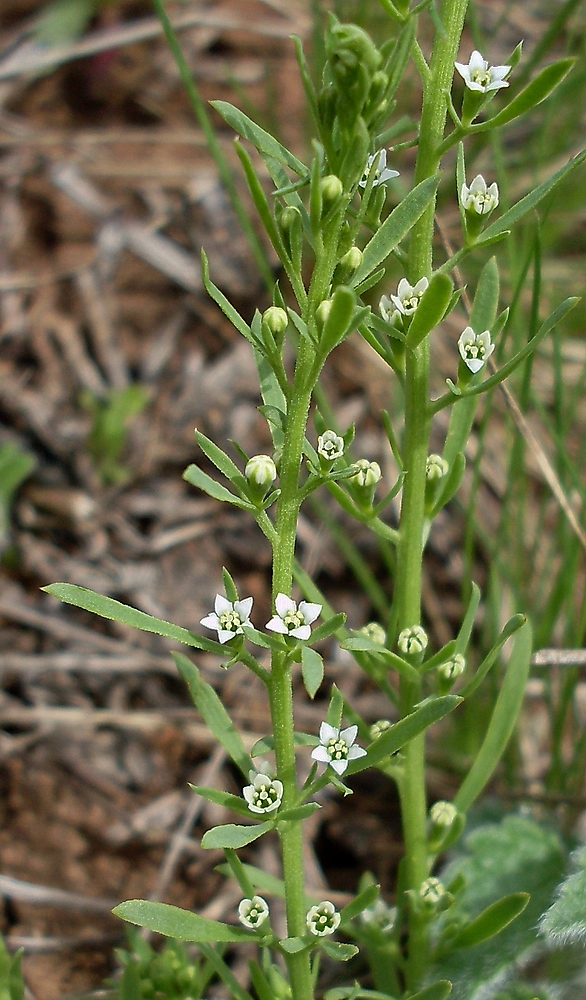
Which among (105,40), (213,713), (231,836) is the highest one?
(105,40)

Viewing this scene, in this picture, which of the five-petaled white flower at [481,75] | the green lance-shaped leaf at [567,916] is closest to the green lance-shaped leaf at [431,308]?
the five-petaled white flower at [481,75]

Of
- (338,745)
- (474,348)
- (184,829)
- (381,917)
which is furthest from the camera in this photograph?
(184,829)

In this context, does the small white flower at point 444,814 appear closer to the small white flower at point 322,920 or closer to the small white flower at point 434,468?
the small white flower at point 322,920

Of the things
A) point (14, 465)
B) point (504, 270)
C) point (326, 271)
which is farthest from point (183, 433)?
point (326, 271)

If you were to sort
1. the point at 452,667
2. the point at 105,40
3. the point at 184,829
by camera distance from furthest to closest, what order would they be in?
the point at 105,40 < the point at 184,829 < the point at 452,667

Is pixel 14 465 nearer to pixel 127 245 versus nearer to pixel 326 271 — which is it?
pixel 127 245

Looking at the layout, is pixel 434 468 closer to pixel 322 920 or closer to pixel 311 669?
pixel 311 669

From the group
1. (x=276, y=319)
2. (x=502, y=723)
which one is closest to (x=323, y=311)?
(x=276, y=319)
